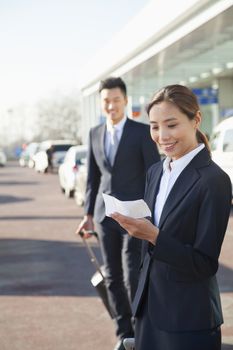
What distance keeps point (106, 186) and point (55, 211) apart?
1082cm

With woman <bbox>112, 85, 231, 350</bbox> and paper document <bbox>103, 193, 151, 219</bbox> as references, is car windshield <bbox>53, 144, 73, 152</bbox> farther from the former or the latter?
paper document <bbox>103, 193, 151, 219</bbox>

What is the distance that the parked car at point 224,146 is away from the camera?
13.1m

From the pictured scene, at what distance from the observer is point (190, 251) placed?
2311 millimetres

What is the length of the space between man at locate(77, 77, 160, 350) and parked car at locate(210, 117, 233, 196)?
28.1ft

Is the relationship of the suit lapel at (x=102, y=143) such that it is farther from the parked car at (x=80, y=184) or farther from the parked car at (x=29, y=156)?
the parked car at (x=29, y=156)

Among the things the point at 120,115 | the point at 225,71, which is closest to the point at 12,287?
the point at 120,115

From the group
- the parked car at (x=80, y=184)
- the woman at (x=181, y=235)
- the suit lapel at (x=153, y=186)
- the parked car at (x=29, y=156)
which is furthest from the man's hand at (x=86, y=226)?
the parked car at (x=29, y=156)

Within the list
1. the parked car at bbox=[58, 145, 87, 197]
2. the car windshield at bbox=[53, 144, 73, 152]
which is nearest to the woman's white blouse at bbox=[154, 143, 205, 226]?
the parked car at bbox=[58, 145, 87, 197]

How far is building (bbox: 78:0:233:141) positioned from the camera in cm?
1652

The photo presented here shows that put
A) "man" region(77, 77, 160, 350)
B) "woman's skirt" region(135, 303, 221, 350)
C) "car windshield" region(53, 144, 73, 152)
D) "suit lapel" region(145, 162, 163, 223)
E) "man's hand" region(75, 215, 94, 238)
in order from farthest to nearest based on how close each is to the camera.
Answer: "car windshield" region(53, 144, 73, 152) → "man's hand" region(75, 215, 94, 238) → "man" region(77, 77, 160, 350) → "suit lapel" region(145, 162, 163, 223) → "woman's skirt" region(135, 303, 221, 350)

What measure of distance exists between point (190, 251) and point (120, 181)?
222cm

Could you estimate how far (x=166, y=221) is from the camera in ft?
7.88

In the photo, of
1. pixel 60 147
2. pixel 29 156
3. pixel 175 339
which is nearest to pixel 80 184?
pixel 175 339

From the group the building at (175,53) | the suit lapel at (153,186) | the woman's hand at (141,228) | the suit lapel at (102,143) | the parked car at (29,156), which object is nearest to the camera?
the woman's hand at (141,228)
